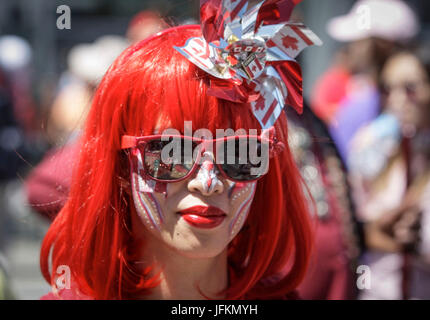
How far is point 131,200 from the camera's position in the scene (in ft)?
4.54

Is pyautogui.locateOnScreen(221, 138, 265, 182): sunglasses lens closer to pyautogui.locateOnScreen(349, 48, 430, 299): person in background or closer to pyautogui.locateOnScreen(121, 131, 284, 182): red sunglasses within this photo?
pyautogui.locateOnScreen(121, 131, 284, 182): red sunglasses

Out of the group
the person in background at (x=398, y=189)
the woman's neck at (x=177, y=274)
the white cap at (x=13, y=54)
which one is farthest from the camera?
the white cap at (x=13, y=54)

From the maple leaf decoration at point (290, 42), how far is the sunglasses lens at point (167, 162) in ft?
1.03

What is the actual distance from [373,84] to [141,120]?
2159 millimetres

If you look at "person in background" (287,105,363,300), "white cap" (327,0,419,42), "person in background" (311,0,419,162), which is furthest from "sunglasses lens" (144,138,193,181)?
"white cap" (327,0,419,42)

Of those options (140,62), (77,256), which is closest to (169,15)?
(140,62)

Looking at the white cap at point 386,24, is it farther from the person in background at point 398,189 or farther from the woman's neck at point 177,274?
the woman's neck at point 177,274

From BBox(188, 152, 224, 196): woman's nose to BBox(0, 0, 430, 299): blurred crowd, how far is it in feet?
1.13

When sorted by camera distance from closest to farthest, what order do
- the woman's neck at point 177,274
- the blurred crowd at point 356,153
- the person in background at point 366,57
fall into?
the woman's neck at point 177,274
the blurred crowd at point 356,153
the person in background at point 366,57

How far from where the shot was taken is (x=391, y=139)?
279 centimetres

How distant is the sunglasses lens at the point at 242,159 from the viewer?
1249 mm

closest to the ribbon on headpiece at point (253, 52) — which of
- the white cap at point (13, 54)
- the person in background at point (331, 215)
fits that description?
the person in background at point (331, 215)

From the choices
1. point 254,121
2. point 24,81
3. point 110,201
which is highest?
point 24,81
